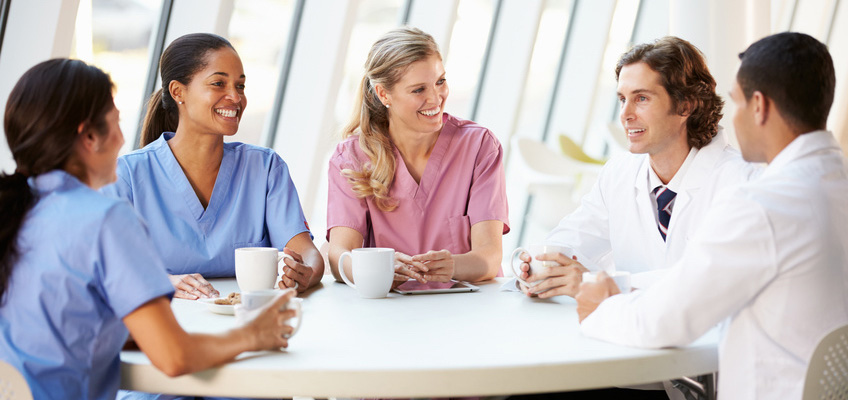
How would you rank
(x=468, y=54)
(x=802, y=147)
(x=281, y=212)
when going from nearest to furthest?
1. (x=802, y=147)
2. (x=281, y=212)
3. (x=468, y=54)

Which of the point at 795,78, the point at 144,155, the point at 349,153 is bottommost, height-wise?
the point at 144,155

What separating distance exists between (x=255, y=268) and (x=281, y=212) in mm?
447

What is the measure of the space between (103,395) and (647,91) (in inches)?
59.1

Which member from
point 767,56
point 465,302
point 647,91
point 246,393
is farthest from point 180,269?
point 767,56

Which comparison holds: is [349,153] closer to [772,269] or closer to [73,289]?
[73,289]

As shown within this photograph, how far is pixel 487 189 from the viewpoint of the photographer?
2293 mm

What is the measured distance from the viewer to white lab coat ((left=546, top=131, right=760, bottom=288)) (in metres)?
1.95

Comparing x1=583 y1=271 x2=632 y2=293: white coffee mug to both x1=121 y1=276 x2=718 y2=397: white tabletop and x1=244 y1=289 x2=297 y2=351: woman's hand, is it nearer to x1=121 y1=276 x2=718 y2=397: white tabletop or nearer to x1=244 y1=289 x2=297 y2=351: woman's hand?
x1=121 y1=276 x2=718 y2=397: white tabletop

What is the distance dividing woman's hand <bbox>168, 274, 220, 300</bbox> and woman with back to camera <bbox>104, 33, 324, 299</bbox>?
6.8 inches

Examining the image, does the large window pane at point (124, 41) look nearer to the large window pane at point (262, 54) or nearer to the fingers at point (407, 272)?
the large window pane at point (262, 54)

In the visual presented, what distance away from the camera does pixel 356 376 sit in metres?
1.11

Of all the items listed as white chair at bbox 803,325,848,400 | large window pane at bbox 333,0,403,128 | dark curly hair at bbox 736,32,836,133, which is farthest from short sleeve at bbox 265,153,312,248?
large window pane at bbox 333,0,403,128

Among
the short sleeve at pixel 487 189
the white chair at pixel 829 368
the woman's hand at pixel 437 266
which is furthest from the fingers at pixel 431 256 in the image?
the white chair at pixel 829 368

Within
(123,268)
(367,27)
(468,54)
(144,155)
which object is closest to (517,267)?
(123,268)
